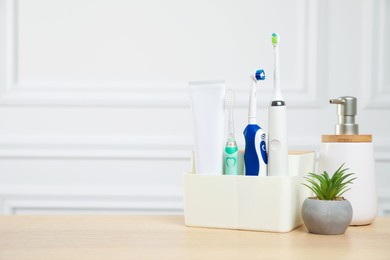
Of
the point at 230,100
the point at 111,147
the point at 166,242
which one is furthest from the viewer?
the point at 111,147

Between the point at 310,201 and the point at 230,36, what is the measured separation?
61 centimetres

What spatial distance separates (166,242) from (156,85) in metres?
0.62

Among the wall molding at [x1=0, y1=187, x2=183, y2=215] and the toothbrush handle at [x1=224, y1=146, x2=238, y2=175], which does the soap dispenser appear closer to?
the toothbrush handle at [x1=224, y1=146, x2=238, y2=175]

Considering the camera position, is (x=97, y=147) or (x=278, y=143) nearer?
(x=278, y=143)

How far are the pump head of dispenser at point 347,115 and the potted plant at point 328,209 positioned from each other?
0.26 feet

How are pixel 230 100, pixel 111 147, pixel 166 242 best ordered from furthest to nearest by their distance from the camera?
pixel 111 147, pixel 230 100, pixel 166 242

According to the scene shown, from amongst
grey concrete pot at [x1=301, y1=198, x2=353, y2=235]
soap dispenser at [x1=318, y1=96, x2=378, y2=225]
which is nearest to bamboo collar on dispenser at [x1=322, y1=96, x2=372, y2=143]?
soap dispenser at [x1=318, y1=96, x2=378, y2=225]

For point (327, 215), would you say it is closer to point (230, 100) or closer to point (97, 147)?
point (230, 100)

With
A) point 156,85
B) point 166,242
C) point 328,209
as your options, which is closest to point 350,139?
point 328,209

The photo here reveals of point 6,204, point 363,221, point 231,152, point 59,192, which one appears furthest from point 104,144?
point 363,221

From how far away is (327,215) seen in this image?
0.69 meters

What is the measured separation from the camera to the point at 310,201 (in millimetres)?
703

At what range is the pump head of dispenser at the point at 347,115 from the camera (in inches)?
30.6

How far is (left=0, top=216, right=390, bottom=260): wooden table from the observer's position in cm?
59
